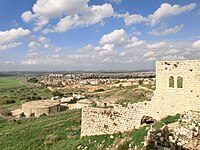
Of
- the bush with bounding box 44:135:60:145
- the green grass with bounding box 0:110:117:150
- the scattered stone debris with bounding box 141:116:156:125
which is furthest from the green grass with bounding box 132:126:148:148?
the bush with bounding box 44:135:60:145

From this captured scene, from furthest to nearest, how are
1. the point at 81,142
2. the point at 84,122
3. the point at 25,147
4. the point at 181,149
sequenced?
the point at 25,147 < the point at 84,122 < the point at 81,142 < the point at 181,149

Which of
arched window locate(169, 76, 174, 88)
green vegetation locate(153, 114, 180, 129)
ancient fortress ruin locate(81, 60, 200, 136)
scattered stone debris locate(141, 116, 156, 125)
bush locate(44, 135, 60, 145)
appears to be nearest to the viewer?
green vegetation locate(153, 114, 180, 129)

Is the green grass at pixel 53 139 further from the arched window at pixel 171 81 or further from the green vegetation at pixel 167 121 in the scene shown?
the arched window at pixel 171 81

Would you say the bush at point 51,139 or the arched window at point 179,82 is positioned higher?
the arched window at point 179,82

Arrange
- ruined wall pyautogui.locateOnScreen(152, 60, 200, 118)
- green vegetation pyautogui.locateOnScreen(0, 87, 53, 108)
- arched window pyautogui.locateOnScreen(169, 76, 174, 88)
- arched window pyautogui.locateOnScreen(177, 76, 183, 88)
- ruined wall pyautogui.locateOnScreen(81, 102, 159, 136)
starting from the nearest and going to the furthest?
ruined wall pyautogui.locateOnScreen(152, 60, 200, 118)
arched window pyautogui.locateOnScreen(177, 76, 183, 88)
arched window pyautogui.locateOnScreen(169, 76, 174, 88)
ruined wall pyautogui.locateOnScreen(81, 102, 159, 136)
green vegetation pyautogui.locateOnScreen(0, 87, 53, 108)

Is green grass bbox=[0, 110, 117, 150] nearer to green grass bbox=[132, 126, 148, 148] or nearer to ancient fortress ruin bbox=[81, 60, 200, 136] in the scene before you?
ancient fortress ruin bbox=[81, 60, 200, 136]

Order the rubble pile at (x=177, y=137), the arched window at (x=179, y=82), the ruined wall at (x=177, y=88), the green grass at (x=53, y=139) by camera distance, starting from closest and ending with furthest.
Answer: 1. the rubble pile at (x=177, y=137)
2. the ruined wall at (x=177, y=88)
3. the arched window at (x=179, y=82)
4. the green grass at (x=53, y=139)

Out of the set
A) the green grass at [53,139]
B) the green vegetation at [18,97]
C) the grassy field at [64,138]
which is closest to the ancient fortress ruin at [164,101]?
the grassy field at [64,138]

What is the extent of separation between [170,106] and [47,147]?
32.3 feet

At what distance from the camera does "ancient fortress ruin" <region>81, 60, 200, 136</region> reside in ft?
49.4

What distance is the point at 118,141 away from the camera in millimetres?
16188

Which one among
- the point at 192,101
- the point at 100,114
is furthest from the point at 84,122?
the point at 192,101

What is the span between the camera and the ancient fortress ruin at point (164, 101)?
49.4 ft

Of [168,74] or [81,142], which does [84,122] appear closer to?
[81,142]
